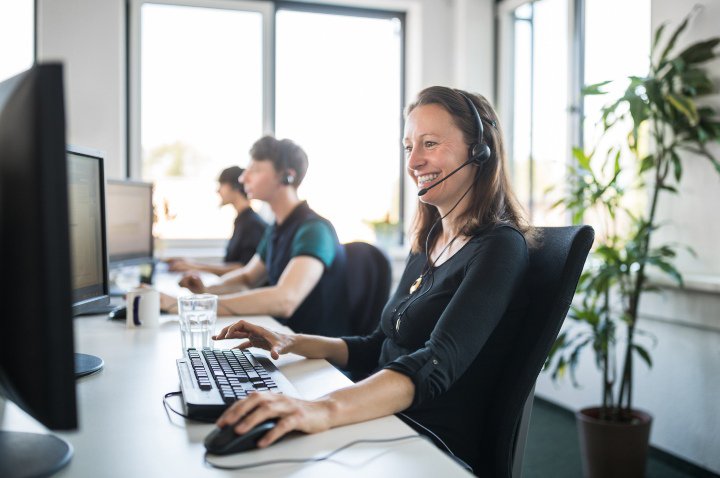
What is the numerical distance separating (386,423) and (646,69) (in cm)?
244

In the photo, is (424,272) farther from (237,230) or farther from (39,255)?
(237,230)

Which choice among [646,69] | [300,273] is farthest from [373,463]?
[646,69]

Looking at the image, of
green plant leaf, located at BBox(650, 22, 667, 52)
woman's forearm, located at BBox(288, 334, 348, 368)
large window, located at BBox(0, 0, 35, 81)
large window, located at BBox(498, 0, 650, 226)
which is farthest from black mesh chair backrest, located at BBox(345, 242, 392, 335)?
large window, located at BBox(0, 0, 35, 81)

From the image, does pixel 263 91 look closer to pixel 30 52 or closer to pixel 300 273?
pixel 30 52

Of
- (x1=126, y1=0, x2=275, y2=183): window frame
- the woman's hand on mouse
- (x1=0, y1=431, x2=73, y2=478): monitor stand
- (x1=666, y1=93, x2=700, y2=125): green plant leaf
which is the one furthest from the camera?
(x1=126, y1=0, x2=275, y2=183): window frame

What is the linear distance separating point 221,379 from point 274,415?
25 cm

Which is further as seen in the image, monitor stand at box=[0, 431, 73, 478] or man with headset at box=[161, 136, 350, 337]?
man with headset at box=[161, 136, 350, 337]

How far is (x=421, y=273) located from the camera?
4.94ft

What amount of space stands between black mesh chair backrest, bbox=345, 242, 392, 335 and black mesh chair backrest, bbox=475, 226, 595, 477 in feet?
3.08

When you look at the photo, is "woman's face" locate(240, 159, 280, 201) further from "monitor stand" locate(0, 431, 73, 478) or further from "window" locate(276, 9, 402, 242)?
"monitor stand" locate(0, 431, 73, 478)

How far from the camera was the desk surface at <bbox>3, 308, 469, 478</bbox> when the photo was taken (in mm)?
757

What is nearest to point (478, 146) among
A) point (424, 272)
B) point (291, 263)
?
point (424, 272)

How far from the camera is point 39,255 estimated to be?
597 millimetres

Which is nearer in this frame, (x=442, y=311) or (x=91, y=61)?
(x=442, y=311)
